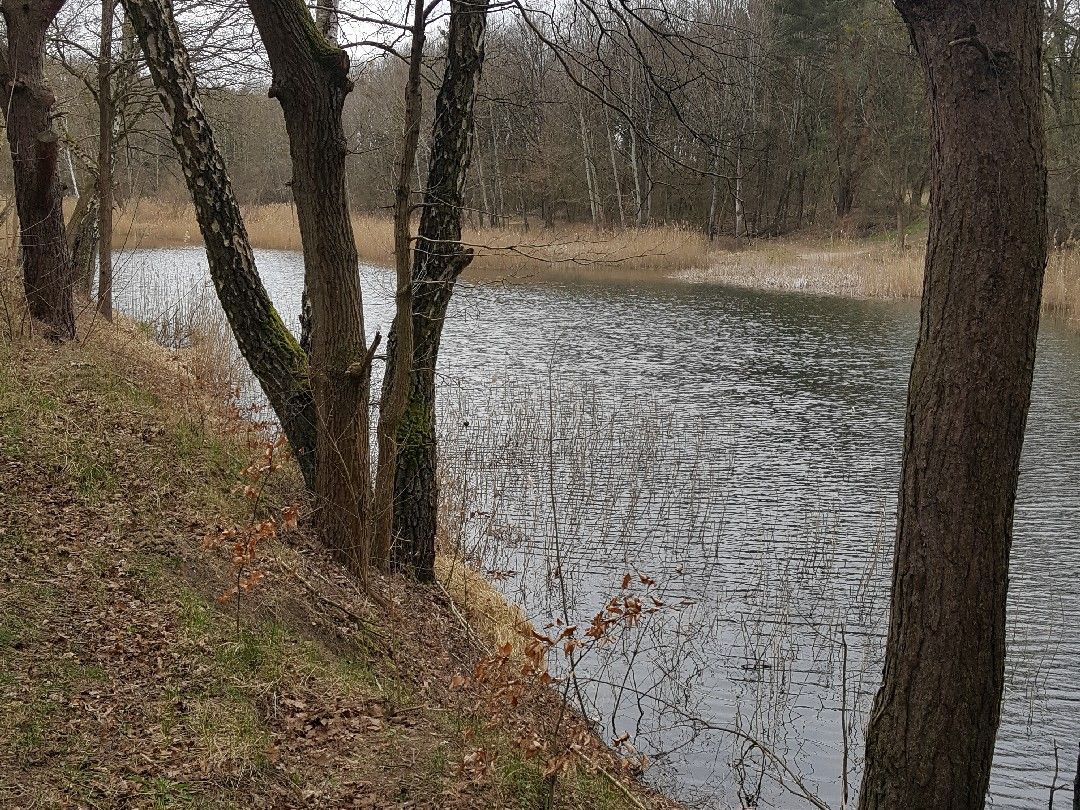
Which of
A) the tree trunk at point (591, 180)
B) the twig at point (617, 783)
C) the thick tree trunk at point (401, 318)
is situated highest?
the tree trunk at point (591, 180)

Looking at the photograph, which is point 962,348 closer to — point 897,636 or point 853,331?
point 897,636

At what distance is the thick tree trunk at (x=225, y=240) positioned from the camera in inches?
216

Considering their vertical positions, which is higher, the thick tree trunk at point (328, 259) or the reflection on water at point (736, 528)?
the thick tree trunk at point (328, 259)

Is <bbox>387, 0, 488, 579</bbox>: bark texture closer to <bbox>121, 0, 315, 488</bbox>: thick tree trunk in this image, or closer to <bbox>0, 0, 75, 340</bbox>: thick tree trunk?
<bbox>121, 0, 315, 488</bbox>: thick tree trunk

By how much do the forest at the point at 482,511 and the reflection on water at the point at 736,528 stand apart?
1.6 inches

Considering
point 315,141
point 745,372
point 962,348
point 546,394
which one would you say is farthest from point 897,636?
point 745,372

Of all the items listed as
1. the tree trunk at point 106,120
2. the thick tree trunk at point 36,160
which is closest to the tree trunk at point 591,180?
the tree trunk at point 106,120

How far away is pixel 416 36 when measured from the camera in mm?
4309

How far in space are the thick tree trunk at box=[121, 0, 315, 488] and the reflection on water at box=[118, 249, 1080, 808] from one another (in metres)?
1.60

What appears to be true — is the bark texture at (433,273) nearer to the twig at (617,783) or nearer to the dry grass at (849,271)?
the twig at (617,783)

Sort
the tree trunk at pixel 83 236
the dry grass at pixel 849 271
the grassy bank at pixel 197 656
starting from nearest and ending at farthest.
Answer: the grassy bank at pixel 197 656 → the tree trunk at pixel 83 236 → the dry grass at pixel 849 271

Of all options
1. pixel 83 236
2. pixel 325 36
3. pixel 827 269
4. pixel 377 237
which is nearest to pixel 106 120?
pixel 83 236

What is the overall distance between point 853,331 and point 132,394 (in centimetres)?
1553

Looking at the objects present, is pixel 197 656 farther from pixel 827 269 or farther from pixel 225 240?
pixel 827 269
